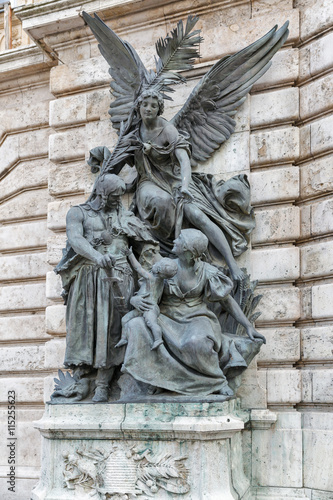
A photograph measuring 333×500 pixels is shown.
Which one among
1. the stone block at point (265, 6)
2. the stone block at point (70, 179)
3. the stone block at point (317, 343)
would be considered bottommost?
the stone block at point (317, 343)

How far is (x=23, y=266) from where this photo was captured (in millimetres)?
8695

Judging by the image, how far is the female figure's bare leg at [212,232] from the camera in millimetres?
6676

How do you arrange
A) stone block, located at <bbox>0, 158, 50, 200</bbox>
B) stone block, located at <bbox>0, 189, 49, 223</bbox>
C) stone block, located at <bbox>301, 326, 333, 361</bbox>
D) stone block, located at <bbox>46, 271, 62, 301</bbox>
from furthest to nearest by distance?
1. stone block, located at <bbox>0, 158, 50, 200</bbox>
2. stone block, located at <bbox>0, 189, 49, 223</bbox>
3. stone block, located at <bbox>46, 271, 62, 301</bbox>
4. stone block, located at <bbox>301, 326, 333, 361</bbox>

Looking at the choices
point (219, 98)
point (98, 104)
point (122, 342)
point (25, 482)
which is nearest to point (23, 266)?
point (98, 104)

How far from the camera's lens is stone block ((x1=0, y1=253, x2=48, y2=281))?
856 cm

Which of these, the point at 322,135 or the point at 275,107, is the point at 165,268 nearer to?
the point at 322,135

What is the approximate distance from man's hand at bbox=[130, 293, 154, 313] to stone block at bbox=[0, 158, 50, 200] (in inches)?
131

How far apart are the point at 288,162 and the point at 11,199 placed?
13.2 ft

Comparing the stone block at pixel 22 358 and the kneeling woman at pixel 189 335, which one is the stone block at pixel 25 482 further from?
the kneeling woman at pixel 189 335

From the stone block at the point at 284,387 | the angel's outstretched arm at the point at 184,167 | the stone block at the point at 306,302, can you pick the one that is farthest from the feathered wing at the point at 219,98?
the stone block at the point at 284,387

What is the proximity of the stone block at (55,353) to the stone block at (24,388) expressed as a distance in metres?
0.50

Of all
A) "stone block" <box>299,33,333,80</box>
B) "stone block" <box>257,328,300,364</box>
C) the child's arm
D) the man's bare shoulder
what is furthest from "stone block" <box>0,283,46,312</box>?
"stone block" <box>299,33,333,80</box>

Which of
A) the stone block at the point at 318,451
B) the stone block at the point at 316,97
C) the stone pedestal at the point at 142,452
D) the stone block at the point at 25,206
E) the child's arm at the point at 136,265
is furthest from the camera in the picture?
the stone block at the point at 25,206

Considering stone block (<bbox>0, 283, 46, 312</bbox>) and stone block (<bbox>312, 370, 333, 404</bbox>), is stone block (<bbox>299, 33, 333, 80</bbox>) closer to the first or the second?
stone block (<bbox>312, 370, 333, 404</bbox>)
